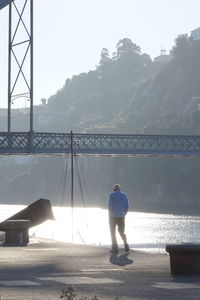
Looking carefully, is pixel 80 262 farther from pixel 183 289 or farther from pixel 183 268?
pixel 183 289

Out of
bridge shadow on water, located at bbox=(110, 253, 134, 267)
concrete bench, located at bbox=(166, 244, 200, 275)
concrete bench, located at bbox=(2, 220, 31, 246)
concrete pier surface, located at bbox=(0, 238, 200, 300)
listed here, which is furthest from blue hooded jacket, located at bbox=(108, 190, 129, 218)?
concrete bench, located at bbox=(166, 244, 200, 275)

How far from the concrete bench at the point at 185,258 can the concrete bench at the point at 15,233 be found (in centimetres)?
1082

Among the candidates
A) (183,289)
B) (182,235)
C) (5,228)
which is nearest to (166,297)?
(183,289)

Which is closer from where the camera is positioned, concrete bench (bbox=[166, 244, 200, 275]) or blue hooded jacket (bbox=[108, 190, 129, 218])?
concrete bench (bbox=[166, 244, 200, 275])

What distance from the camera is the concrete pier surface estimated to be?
14.8 m

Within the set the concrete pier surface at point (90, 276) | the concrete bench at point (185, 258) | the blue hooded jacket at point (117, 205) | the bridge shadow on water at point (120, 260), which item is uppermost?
the blue hooded jacket at point (117, 205)

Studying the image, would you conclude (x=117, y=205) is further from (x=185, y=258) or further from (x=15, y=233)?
(x=185, y=258)

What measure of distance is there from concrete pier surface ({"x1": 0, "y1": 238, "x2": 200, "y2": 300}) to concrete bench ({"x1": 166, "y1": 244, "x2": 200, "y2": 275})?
12.3 inches

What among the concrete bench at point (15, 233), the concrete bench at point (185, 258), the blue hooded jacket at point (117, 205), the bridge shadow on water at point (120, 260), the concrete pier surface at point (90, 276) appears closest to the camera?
the concrete pier surface at point (90, 276)

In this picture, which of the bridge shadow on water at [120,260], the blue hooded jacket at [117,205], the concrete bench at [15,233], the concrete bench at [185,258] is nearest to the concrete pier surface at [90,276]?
the bridge shadow on water at [120,260]

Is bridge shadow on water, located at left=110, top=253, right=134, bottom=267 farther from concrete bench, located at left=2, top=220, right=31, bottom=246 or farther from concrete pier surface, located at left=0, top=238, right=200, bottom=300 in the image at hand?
concrete bench, located at left=2, top=220, right=31, bottom=246

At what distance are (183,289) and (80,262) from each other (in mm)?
5819

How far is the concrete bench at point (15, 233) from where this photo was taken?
28.5m

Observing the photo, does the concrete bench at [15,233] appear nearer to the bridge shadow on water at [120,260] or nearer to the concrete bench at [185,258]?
the bridge shadow on water at [120,260]
